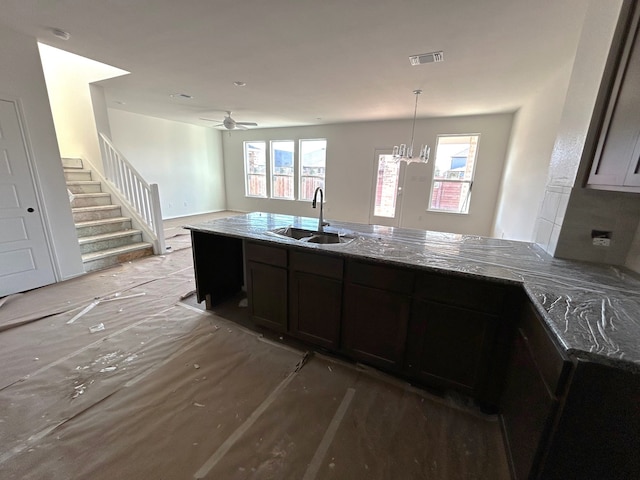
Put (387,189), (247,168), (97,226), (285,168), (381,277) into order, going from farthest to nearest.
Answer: (247,168) < (285,168) < (387,189) < (97,226) < (381,277)

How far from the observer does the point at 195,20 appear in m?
2.22

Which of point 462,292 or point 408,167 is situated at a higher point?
point 408,167

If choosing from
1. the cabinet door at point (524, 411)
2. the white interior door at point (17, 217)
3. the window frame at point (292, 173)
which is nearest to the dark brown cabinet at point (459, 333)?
the cabinet door at point (524, 411)

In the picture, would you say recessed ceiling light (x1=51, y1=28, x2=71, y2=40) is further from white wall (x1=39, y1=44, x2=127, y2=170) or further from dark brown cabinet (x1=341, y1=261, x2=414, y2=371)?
dark brown cabinet (x1=341, y1=261, x2=414, y2=371)

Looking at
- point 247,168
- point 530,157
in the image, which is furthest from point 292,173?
point 530,157

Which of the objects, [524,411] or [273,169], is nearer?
[524,411]

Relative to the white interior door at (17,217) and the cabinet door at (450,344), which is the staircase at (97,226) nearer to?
the white interior door at (17,217)

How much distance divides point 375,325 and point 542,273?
1.03 meters

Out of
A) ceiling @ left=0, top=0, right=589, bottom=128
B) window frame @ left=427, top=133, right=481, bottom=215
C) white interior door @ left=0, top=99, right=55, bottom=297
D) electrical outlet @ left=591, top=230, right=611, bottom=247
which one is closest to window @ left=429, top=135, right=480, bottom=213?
window frame @ left=427, top=133, right=481, bottom=215

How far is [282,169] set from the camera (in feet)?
26.2

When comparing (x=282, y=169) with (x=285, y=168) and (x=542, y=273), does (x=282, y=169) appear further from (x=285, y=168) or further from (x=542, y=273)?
(x=542, y=273)

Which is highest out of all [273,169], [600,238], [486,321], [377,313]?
[273,169]

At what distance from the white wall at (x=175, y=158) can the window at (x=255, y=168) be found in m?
1.02

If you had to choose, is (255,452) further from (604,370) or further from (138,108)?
(138,108)
